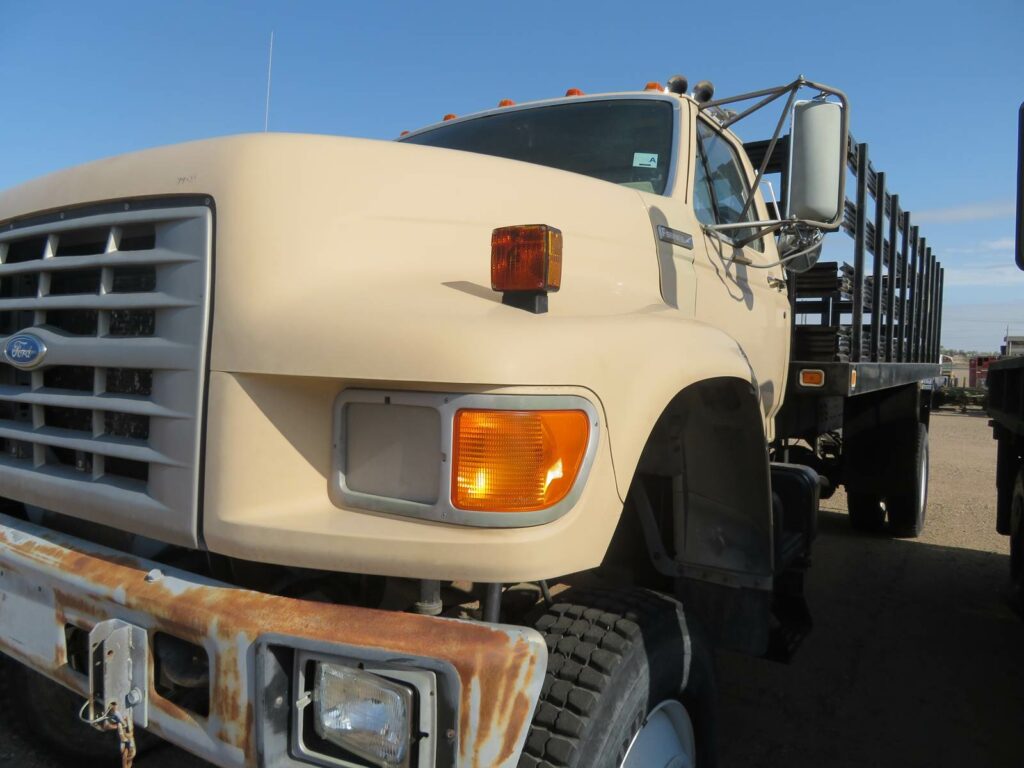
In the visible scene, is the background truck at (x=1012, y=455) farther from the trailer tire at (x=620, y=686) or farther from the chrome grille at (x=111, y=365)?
the chrome grille at (x=111, y=365)

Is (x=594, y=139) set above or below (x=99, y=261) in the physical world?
above

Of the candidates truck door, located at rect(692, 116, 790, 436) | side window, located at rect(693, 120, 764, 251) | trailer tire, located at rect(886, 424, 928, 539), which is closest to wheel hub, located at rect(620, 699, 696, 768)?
truck door, located at rect(692, 116, 790, 436)

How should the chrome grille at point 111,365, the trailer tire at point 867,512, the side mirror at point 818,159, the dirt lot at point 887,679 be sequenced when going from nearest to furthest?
1. the chrome grille at point 111,365
2. the side mirror at point 818,159
3. the dirt lot at point 887,679
4. the trailer tire at point 867,512

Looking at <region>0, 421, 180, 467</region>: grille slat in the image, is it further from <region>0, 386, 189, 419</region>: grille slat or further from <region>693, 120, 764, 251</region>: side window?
<region>693, 120, 764, 251</region>: side window

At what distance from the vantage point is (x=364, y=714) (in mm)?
1289

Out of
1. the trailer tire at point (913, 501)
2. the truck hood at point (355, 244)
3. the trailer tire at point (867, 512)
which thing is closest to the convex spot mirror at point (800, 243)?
the truck hood at point (355, 244)

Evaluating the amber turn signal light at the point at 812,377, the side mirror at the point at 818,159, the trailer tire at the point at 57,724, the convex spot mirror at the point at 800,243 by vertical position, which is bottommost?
the trailer tire at the point at 57,724

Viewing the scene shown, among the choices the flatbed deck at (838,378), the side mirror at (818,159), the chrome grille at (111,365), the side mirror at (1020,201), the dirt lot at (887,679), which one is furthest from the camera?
the flatbed deck at (838,378)

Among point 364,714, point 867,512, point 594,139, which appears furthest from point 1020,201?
point 867,512

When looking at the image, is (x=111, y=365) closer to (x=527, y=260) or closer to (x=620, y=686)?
(x=527, y=260)

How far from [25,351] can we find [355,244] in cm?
85

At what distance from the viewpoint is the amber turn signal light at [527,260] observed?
148cm

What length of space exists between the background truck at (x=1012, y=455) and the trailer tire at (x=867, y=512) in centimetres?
131

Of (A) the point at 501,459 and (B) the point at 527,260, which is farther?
(B) the point at 527,260
